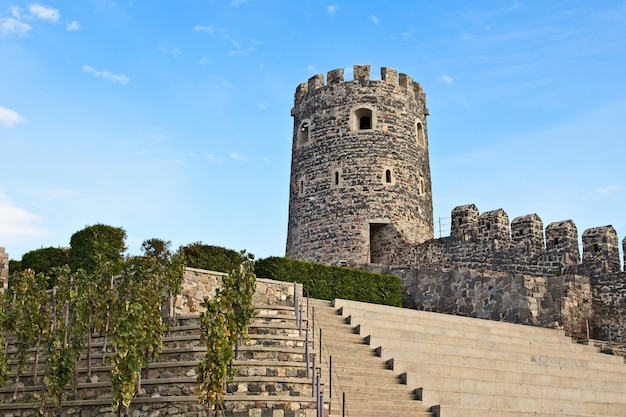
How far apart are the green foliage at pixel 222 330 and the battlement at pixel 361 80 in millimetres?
14788

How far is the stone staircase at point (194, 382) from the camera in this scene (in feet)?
43.5

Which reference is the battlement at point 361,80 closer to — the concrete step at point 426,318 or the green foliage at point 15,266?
the concrete step at point 426,318

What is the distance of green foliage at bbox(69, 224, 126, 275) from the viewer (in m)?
19.0

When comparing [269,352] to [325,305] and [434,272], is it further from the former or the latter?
[434,272]

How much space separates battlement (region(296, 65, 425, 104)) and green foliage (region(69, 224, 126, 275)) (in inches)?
456

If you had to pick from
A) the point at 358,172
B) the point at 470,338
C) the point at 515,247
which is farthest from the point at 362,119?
the point at 470,338

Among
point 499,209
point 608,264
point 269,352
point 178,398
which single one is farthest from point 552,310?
point 178,398

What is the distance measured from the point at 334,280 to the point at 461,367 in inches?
255

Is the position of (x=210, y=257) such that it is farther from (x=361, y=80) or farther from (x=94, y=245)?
A: (x=361, y=80)

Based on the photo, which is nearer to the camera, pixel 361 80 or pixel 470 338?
pixel 470 338

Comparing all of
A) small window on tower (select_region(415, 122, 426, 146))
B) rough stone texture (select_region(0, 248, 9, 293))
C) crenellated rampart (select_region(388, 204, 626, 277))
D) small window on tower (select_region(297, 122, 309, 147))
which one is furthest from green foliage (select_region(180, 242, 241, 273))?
small window on tower (select_region(415, 122, 426, 146))

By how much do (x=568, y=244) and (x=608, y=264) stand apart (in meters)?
1.40

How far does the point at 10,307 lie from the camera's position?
17219 millimetres

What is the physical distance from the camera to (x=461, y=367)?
15.6 m
